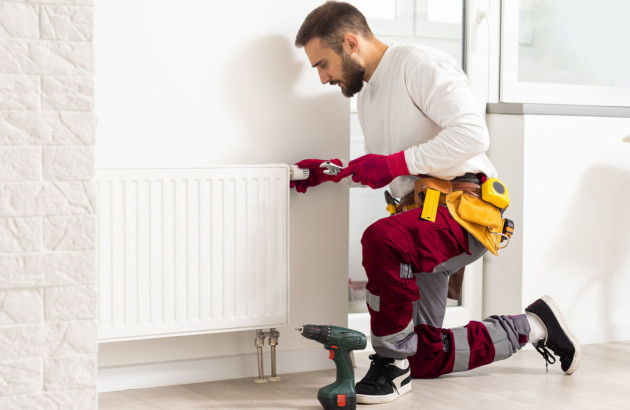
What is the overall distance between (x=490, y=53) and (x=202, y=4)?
3.80 ft

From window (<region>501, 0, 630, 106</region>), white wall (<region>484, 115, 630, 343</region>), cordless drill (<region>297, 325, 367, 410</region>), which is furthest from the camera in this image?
window (<region>501, 0, 630, 106</region>)

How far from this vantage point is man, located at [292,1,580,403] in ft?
6.71

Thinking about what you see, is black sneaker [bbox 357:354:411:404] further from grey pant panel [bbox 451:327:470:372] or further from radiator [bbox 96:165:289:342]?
radiator [bbox 96:165:289:342]

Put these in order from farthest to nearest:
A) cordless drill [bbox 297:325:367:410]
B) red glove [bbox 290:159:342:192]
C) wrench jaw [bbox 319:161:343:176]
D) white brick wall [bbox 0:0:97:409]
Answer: red glove [bbox 290:159:342:192], wrench jaw [bbox 319:161:343:176], cordless drill [bbox 297:325:367:410], white brick wall [bbox 0:0:97:409]

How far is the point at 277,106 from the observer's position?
227 centimetres

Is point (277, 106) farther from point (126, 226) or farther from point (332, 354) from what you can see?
point (332, 354)

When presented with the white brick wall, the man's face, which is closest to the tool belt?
the man's face

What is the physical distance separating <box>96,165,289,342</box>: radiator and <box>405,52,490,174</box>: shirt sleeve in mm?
405

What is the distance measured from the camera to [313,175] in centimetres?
227

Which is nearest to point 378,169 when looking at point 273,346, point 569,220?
point 273,346

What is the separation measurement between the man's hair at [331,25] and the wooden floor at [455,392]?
98 centimetres

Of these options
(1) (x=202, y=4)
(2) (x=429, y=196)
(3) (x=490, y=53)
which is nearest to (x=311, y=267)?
(2) (x=429, y=196)

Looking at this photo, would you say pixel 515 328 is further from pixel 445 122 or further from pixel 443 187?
pixel 445 122

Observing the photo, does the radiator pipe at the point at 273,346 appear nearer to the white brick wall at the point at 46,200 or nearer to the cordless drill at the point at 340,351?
the cordless drill at the point at 340,351
